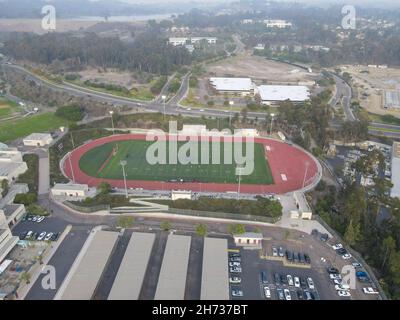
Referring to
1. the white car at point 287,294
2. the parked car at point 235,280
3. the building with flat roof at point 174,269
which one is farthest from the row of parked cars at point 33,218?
the white car at point 287,294

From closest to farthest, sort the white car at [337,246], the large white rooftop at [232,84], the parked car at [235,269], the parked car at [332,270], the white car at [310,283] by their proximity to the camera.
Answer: the white car at [310,283] < the parked car at [235,269] < the parked car at [332,270] < the white car at [337,246] < the large white rooftop at [232,84]

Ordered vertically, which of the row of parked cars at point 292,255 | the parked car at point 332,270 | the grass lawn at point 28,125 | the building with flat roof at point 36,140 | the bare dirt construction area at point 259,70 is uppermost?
the bare dirt construction area at point 259,70

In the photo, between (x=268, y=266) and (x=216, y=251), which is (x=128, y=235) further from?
(x=268, y=266)

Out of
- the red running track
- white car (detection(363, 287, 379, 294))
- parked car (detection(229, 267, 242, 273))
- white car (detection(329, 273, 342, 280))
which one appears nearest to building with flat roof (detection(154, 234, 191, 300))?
parked car (detection(229, 267, 242, 273))

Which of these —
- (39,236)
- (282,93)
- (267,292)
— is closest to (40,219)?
(39,236)

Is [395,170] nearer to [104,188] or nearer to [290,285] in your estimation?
[290,285]

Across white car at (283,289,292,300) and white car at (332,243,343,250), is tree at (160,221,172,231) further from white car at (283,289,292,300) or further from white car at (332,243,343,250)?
white car at (332,243,343,250)

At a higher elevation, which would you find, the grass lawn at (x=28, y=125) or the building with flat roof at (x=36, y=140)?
the grass lawn at (x=28, y=125)

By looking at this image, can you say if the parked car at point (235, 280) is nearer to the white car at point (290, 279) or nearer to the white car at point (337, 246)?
the white car at point (290, 279)
